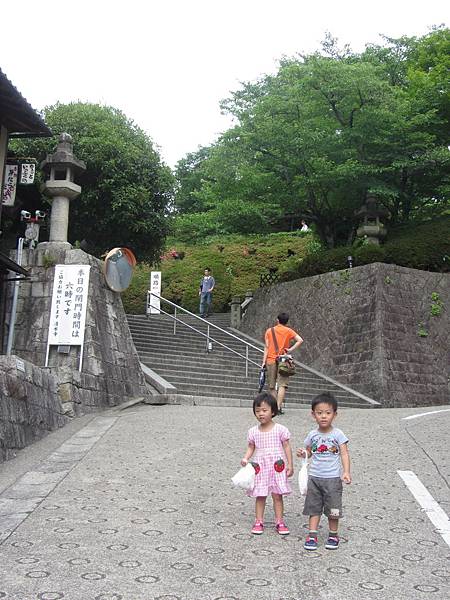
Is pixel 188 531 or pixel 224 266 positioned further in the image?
pixel 224 266

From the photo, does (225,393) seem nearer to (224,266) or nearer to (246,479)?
(246,479)

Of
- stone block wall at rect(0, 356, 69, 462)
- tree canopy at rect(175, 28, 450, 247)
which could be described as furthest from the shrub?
stone block wall at rect(0, 356, 69, 462)

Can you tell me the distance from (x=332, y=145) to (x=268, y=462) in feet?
57.7

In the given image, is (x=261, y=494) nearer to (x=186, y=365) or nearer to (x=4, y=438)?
(x=4, y=438)

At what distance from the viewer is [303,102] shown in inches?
829

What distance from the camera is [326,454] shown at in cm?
437

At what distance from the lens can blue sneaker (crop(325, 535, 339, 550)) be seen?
13.5 ft

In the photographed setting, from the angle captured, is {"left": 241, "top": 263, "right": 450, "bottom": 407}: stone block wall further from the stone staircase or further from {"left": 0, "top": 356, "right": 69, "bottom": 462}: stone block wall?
{"left": 0, "top": 356, "right": 69, "bottom": 462}: stone block wall

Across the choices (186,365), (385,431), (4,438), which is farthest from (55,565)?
(186,365)

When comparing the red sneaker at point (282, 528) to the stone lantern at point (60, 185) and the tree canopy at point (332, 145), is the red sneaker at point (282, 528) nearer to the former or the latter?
the stone lantern at point (60, 185)

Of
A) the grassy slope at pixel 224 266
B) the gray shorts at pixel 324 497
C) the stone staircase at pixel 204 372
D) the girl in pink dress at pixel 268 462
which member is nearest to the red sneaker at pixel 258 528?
the girl in pink dress at pixel 268 462

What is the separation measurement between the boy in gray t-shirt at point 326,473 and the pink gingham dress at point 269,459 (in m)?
0.24

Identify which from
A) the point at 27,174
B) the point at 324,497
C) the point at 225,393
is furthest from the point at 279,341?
the point at 27,174

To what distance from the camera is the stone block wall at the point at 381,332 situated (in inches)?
706
